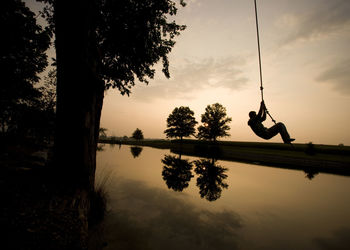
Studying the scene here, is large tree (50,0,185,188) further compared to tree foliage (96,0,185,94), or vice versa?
tree foliage (96,0,185,94)

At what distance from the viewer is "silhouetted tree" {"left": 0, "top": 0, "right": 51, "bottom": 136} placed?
941 centimetres

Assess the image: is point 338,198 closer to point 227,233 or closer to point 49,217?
point 227,233

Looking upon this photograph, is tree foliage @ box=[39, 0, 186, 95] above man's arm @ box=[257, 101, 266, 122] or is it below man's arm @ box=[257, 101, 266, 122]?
above

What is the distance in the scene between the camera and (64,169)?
8.93 ft

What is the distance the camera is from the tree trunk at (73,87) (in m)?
2.69

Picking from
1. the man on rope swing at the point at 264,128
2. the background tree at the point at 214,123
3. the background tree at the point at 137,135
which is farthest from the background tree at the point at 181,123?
the background tree at the point at 137,135

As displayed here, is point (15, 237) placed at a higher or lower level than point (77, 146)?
lower

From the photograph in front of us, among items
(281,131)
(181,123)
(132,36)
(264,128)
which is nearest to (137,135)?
(181,123)

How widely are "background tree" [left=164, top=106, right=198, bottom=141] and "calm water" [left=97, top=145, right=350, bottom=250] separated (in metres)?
36.7

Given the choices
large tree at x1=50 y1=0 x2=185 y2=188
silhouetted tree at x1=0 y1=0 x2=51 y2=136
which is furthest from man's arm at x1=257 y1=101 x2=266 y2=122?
silhouetted tree at x1=0 y1=0 x2=51 y2=136

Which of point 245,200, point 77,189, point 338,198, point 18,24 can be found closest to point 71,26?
point 77,189

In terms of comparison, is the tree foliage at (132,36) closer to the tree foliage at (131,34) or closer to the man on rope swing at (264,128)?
the tree foliage at (131,34)

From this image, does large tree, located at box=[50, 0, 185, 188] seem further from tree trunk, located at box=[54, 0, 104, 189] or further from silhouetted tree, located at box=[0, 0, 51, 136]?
silhouetted tree, located at box=[0, 0, 51, 136]

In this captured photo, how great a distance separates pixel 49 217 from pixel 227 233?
→ 187 inches
